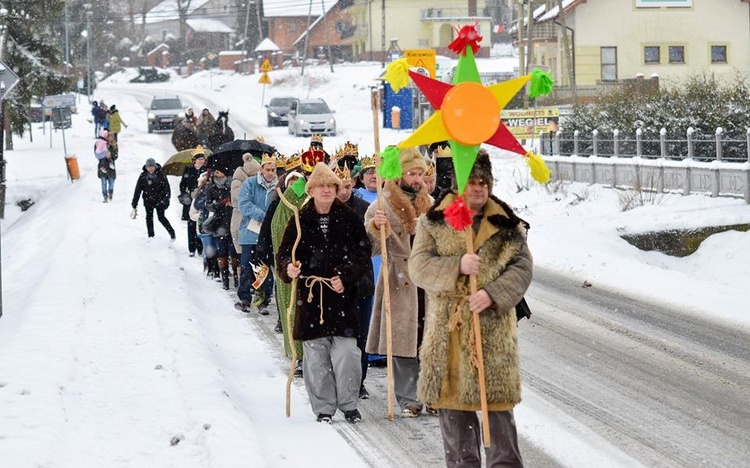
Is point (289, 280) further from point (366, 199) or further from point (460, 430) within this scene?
point (460, 430)

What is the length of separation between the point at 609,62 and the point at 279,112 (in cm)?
1662

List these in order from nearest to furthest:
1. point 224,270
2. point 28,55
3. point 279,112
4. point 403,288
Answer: point 403,288, point 224,270, point 28,55, point 279,112

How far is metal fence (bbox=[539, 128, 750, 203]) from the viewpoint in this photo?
21.1m

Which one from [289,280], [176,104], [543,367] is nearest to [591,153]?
[543,367]

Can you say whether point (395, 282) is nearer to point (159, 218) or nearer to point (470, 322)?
point (470, 322)

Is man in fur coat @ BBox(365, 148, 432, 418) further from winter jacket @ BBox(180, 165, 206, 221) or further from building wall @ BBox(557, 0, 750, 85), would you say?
building wall @ BBox(557, 0, 750, 85)

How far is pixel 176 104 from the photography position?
52531 mm

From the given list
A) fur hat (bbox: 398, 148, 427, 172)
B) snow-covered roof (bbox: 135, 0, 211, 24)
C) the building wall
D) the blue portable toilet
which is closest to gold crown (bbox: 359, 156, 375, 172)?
fur hat (bbox: 398, 148, 427, 172)

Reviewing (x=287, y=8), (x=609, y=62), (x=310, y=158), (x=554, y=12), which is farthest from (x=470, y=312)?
(x=287, y=8)

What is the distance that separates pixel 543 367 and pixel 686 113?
17469mm

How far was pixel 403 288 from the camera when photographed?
28.8 ft

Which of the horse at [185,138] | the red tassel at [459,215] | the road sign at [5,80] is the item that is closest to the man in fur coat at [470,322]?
the red tassel at [459,215]

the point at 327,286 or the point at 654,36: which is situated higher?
the point at 654,36

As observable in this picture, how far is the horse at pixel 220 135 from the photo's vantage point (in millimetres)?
25328
